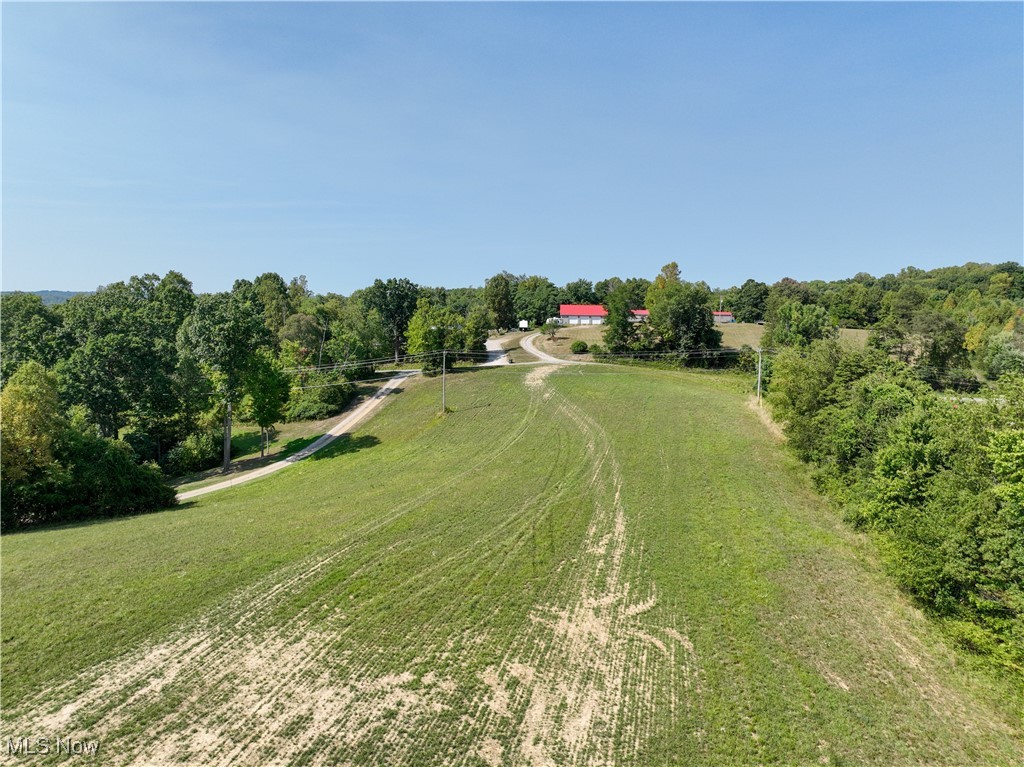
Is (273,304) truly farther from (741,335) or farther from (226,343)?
(741,335)

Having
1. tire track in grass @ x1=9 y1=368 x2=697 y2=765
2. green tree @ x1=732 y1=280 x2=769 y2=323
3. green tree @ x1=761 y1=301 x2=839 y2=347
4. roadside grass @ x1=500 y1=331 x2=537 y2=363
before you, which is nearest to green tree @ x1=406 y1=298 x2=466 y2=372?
roadside grass @ x1=500 y1=331 x2=537 y2=363

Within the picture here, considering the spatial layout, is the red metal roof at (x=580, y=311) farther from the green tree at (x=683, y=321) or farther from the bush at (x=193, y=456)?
the bush at (x=193, y=456)

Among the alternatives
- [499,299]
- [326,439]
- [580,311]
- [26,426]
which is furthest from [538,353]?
[26,426]

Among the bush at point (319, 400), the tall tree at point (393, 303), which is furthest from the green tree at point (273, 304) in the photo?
the bush at point (319, 400)

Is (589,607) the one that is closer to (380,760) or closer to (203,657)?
(380,760)

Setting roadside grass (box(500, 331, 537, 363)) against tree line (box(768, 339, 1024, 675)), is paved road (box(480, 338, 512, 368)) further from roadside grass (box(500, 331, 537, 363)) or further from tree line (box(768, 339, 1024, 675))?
tree line (box(768, 339, 1024, 675))
